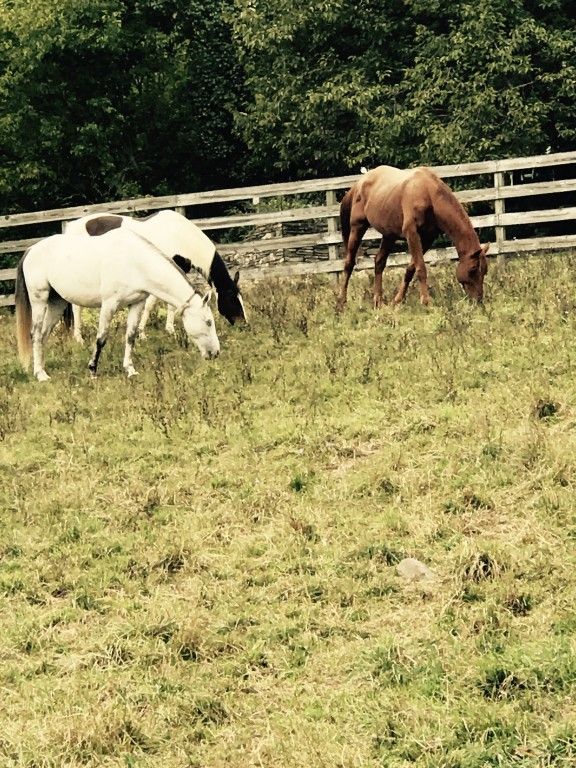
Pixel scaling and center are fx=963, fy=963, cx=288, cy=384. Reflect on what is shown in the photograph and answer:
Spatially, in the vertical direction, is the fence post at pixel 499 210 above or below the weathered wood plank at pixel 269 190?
below

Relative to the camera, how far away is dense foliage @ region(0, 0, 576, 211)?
2008 centimetres

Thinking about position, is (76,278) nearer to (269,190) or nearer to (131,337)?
(131,337)

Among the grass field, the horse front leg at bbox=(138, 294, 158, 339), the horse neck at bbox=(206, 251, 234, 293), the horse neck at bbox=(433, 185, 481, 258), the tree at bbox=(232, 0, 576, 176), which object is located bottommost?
the horse front leg at bbox=(138, 294, 158, 339)

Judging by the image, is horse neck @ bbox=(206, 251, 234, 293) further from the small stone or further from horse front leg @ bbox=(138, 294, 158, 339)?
the small stone

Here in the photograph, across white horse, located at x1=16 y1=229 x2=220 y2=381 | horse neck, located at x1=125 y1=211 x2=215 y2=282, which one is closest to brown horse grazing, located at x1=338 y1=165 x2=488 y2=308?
horse neck, located at x1=125 y1=211 x2=215 y2=282

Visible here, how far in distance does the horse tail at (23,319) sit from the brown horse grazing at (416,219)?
3.71 meters

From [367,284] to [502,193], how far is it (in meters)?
2.96

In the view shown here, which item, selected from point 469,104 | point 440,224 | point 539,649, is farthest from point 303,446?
point 469,104

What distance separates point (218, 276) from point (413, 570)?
730 centimetres

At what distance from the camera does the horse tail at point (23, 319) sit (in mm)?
10625

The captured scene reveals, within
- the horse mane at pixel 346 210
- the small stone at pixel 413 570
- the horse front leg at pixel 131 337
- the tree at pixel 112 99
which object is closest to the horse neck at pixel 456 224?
the horse mane at pixel 346 210

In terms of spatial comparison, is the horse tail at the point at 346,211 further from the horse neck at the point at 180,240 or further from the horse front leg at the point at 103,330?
the horse front leg at the point at 103,330

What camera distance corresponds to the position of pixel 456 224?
1097 cm

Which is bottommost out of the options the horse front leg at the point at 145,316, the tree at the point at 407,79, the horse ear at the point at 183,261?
the horse front leg at the point at 145,316
